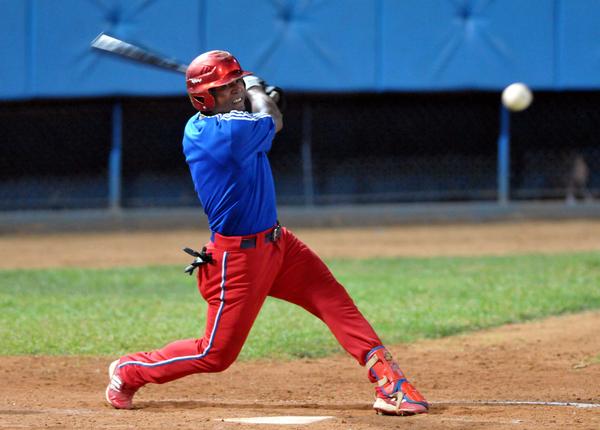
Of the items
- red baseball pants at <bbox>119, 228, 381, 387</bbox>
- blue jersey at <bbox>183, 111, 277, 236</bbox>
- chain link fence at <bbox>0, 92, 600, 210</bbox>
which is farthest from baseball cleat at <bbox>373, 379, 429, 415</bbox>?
chain link fence at <bbox>0, 92, 600, 210</bbox>

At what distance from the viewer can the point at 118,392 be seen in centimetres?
516

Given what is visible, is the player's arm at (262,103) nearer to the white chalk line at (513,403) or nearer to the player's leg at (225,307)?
the player's leg at (225,307)

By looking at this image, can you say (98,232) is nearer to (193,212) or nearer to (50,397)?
(193,212)

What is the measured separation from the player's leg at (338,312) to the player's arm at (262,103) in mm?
589

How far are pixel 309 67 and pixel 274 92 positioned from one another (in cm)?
967

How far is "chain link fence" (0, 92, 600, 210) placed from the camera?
1477 cm

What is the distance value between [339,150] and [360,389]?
9147 mm

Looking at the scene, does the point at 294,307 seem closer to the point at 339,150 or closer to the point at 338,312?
the point at 338,312

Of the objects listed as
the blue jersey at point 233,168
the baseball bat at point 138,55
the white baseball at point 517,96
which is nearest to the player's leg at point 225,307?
the blue jersey at point 233,168

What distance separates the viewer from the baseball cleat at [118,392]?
5.14 metres

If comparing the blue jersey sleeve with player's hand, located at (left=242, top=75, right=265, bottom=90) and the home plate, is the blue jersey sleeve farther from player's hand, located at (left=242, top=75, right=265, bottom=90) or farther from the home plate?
the home plate

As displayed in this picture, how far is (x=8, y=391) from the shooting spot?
5.80 meters

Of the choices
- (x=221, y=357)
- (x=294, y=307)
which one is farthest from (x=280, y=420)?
(x=294, y=307)

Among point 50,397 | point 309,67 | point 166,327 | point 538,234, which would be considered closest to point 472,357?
point 166,327
